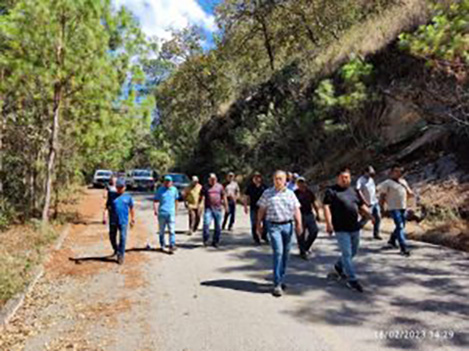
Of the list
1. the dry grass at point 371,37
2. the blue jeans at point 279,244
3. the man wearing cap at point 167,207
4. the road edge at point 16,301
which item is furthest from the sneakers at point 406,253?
the dry grass at point 371,37

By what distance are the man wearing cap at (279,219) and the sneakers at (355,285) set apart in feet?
3.68

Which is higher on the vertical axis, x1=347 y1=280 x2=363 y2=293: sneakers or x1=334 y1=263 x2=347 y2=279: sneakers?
→ x1=334 y1=263 x2=347 y2=279: sneakers

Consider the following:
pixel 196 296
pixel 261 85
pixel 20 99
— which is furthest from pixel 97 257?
pixel 261 85

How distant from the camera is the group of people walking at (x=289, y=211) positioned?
6.30m

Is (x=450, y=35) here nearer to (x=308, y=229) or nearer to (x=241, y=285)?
(x=308, y=229)

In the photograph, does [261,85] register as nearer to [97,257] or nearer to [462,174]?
[462,174]

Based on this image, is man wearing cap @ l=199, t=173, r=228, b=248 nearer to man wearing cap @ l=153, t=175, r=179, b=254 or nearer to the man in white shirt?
man wearing cap @ l=153, t=175, r=179, b=254

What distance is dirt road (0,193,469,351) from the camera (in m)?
4.79

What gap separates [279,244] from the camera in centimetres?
623

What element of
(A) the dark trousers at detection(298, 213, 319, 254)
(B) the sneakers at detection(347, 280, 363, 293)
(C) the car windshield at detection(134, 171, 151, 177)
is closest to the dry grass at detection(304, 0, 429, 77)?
(A) the dark trousers at detection(298, 213, 319, 254)

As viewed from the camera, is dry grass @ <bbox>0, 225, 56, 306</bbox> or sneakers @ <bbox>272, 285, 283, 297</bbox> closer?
sneakers @ <bbox>272, 285, 283, 297</bbox>

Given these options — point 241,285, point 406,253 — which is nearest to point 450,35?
point 406,253

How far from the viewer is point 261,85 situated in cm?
2752
